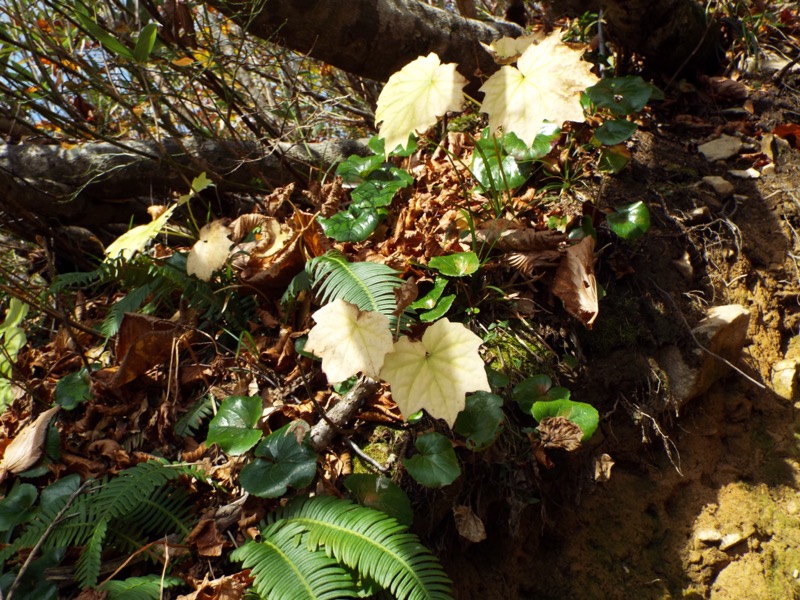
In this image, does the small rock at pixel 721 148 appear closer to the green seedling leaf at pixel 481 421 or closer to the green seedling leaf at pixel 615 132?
the green seedling leaf at pixel 615 132

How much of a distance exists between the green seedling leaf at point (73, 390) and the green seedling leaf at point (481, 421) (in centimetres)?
149

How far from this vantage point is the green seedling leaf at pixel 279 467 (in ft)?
5.51

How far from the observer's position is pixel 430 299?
79.3 inches

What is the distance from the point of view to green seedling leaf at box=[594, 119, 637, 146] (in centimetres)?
228

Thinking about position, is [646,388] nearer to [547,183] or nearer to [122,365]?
[547,183]

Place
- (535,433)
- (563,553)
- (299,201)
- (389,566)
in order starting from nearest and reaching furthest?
1. (389,566)
2. (535,433)
3. (563,553)
4. (299,201)

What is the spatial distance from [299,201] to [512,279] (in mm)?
1298

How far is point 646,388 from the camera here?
209 cm

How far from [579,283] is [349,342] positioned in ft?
3.08

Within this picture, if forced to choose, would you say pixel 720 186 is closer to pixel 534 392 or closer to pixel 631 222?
pixel 631 222

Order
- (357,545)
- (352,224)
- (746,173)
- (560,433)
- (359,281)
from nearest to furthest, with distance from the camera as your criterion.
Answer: (357,545), (560,433), (359,281), (352,224), (746,173)

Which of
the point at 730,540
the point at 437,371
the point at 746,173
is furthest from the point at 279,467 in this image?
the point at 746,173

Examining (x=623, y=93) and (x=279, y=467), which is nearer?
(x=279, y=467)

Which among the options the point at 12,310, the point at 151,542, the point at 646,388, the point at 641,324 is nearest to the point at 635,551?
the point at 646,388
